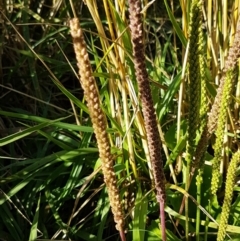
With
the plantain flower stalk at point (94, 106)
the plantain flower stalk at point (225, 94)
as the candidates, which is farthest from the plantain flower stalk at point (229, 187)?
the plantain flower stalk at point (94, 106)

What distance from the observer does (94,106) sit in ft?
1.94

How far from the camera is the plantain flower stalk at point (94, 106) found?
534mm

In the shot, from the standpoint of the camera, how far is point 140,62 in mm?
622

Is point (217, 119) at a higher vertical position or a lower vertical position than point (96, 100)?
lower

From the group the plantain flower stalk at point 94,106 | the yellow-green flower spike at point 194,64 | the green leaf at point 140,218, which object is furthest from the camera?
the green leaf at point 140,218

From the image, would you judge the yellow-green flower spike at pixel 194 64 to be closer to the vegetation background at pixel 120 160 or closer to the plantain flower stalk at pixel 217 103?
the plantain flower stalk at pixel 217 103

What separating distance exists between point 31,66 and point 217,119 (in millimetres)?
727

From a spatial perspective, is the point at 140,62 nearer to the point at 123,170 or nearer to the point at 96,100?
the point at 96,100

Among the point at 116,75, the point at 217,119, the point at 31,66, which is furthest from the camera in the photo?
the point at 31,66

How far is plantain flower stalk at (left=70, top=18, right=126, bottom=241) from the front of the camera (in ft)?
1.75

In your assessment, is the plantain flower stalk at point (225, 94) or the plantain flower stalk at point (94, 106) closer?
the plantain flower stalk at point (94, 106)

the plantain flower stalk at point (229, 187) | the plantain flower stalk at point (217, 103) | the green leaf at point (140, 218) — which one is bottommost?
the green leaf at point (140, 218)

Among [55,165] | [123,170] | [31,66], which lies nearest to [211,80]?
[123,170]

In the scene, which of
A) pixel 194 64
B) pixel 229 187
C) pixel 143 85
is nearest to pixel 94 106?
pixel 143 85
